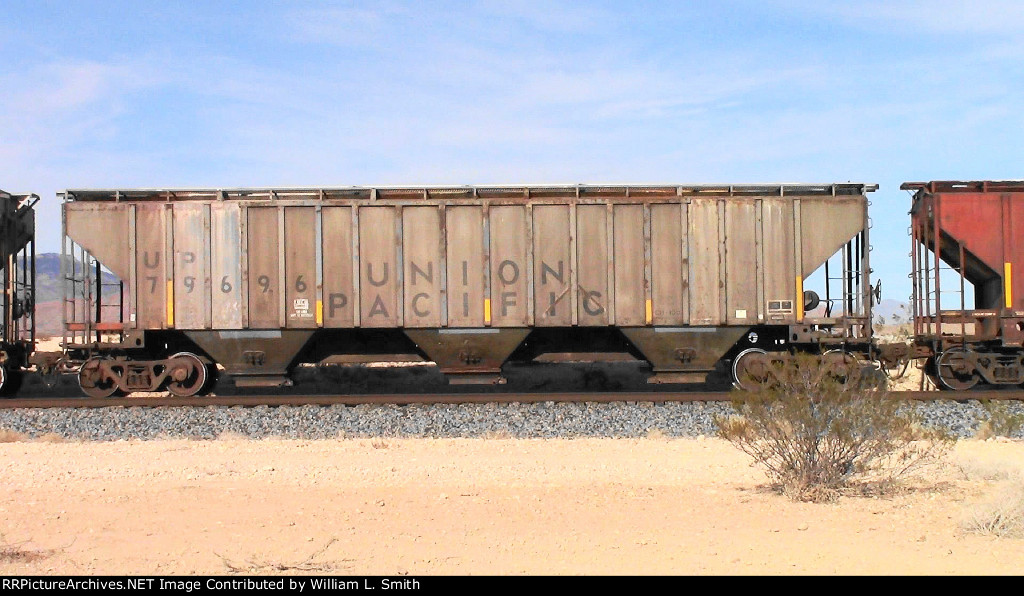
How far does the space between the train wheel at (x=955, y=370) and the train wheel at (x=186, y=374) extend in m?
13.3

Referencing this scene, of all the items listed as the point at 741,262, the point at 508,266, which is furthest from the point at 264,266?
the point at 741,262

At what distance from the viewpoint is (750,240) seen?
15930mm

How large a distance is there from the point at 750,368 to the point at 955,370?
370cm

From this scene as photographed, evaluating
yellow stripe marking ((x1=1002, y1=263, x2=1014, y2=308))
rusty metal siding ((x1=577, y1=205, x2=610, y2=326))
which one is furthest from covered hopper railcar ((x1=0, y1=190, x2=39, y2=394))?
yellow stripe marking ((x1=1002, y1=263, x2=1014, y2=308))

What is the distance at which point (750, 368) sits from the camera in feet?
51.7

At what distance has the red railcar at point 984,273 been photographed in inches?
617

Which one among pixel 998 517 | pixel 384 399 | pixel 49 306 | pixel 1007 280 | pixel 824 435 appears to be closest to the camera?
pixel 998 517

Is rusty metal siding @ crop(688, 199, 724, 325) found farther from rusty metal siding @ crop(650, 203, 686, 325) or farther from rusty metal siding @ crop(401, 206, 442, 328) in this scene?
rusty metal siding @ crop(401, 206, 442, 328)

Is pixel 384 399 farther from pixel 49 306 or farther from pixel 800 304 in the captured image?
pixel 49 306

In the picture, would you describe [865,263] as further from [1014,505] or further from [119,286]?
[119,286]

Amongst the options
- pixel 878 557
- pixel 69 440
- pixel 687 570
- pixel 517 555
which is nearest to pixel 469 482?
pixel 517 555

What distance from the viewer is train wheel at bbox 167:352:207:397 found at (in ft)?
52.1

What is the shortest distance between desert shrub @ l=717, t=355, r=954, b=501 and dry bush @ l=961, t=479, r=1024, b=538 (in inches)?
56.9

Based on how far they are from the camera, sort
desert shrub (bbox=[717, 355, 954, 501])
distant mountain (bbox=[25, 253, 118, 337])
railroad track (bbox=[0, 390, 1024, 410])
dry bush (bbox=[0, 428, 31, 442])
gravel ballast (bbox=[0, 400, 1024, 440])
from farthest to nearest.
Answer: distant mountain (bbox=[25, 253, 118, 337]), railroad track (bbox=[0, 390, 1024, 410]), gravel ballast (bbox=[0, 400, 1024, 440]), dry bush (bbox=[0, 428, 31, 442]), desert shrub (bbox=[717, 355, 954, 501])
